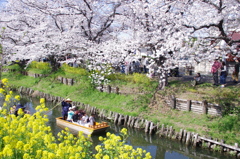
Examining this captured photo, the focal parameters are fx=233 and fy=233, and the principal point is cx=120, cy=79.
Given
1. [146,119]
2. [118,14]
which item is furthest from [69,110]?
[118,14]

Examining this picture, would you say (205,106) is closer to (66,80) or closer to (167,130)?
(167,130)

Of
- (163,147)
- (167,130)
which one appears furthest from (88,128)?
(167,130)

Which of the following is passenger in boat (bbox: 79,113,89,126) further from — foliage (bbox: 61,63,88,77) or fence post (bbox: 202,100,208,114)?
foliage (bbox: 61,63,88,77)

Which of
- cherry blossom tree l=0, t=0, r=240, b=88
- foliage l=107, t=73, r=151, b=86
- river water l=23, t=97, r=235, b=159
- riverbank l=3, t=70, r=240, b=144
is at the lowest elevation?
river water l=23, t=97, r=235, b=159

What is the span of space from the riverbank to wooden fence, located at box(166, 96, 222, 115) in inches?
9.8

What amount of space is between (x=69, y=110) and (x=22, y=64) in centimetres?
1448

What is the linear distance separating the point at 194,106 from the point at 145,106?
2.49m

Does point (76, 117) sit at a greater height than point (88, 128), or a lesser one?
greater

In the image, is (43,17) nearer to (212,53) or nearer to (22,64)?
(22,64)

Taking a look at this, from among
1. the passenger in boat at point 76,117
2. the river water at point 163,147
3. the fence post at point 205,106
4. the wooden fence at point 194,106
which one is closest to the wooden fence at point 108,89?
the river water at point 163,147

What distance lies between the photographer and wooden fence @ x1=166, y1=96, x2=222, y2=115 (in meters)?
10.3

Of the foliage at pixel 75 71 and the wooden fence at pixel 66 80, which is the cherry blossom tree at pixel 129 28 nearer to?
the foliage at pixel 75 71

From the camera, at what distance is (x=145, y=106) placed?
478 inches

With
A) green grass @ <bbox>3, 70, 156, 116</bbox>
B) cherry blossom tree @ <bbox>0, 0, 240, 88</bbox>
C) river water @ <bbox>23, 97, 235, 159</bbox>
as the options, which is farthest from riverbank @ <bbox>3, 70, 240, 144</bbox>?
cherry blossom tree @ <bbox>0, 0, 240, 88</bbox>
